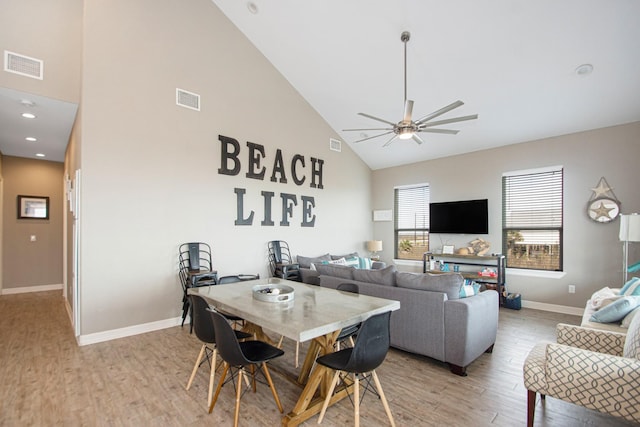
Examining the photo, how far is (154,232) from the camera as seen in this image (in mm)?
4320

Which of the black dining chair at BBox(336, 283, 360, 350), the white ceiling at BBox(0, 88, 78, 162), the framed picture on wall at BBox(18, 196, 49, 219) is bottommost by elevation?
the black dining chair at BBox(336, 283, 360, 350)

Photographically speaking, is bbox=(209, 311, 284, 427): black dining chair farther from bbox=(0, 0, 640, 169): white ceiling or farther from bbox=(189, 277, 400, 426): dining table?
bbox=(0, 0, 640, 169): white ceiling

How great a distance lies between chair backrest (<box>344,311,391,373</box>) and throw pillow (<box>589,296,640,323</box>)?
2.32 m

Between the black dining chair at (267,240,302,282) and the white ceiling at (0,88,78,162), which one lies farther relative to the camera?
the black dining chair at (267,240,302,282)

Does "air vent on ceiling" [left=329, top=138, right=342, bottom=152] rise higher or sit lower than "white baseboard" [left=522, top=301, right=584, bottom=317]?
higher

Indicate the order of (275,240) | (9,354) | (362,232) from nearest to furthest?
1. (9,354)
2. (275,240)
3. (362,232)

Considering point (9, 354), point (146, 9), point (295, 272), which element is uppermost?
point (146, 9)

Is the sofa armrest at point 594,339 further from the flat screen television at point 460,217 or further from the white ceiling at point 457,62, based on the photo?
the flat screen television at point 460,217

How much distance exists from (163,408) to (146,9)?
4819 millimetres

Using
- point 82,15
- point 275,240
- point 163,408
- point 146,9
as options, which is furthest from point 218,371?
point 146,9

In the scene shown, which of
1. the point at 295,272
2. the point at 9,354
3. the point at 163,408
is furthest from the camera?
the point at 295,272

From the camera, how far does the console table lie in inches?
221

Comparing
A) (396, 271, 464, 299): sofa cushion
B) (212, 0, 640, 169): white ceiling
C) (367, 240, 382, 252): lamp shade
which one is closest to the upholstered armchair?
(396, 271, 464, 299): sofa cushion

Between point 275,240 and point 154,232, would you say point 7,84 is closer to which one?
point 154,232
